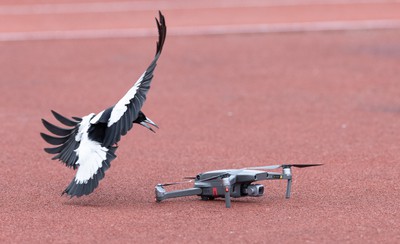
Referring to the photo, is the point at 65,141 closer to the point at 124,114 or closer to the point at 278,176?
the point at 124,114

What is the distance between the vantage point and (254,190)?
27.2ft

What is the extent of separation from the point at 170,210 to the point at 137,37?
14.3 m

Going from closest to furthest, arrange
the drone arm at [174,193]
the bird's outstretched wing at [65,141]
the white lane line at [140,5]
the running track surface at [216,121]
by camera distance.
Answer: the running track surface at [216,121], the drone arm at [174,193], the bird's outstretched wing at [65,141], the white lane line at [140,5]

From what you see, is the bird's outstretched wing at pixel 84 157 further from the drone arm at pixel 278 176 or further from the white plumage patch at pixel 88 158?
the drone arm at pixel 278 176

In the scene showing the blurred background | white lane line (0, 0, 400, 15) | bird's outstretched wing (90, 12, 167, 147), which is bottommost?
bird's outstretched wing (90, 12, 167, 147)

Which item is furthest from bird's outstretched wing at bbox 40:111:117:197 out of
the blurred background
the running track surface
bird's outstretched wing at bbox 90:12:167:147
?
Answer: the blurred background

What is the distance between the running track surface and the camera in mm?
7828

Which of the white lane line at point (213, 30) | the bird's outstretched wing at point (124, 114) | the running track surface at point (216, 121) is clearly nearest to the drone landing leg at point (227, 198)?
the running track surface at point (216, 121)

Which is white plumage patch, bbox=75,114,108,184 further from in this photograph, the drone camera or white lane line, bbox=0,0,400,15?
white lane line, bbox=0,0,400,15

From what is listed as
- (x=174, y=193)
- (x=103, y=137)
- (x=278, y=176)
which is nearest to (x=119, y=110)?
(x=103, y=137)

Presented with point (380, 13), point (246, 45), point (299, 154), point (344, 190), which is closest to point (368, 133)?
point (299, 154)

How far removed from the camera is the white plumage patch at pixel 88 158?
27.0ft

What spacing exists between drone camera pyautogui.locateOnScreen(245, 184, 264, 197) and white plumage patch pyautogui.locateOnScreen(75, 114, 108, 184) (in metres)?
1.31

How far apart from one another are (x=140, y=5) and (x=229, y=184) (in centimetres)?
2142
